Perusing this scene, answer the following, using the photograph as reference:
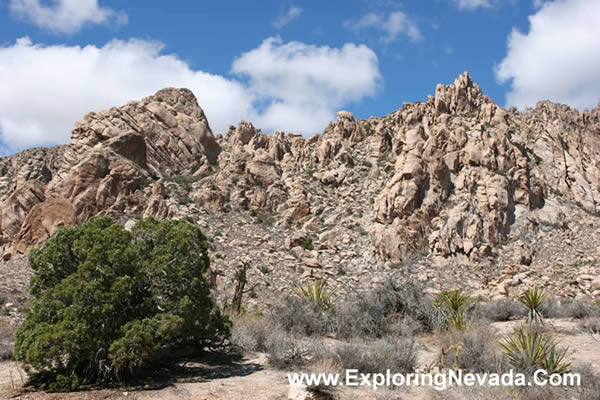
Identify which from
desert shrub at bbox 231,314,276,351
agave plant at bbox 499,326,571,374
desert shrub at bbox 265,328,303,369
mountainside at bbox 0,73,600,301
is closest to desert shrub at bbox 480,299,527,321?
mountainside at bbox 0,73,600,301

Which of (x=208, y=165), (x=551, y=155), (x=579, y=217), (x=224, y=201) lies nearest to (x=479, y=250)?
(x=579, y=217)

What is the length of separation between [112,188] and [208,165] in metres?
10.7

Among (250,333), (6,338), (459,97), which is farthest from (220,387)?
(459,97)

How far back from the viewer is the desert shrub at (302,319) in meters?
15.0

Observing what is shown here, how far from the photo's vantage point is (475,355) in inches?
423

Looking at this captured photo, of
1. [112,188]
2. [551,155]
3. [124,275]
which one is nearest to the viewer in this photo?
[124,275]

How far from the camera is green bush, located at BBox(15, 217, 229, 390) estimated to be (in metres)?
8.21

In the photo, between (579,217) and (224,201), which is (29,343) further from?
(579,217)

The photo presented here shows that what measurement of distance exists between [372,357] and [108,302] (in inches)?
242

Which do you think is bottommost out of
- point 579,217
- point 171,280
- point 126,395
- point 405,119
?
point 126,395

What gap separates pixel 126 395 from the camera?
8227 mm

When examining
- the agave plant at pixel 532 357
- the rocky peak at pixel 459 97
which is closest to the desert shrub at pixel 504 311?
the agave plant at pixel 532 357

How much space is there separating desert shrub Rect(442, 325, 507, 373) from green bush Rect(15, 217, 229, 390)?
6.21 m

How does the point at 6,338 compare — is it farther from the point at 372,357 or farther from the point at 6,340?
the point at 372,357
